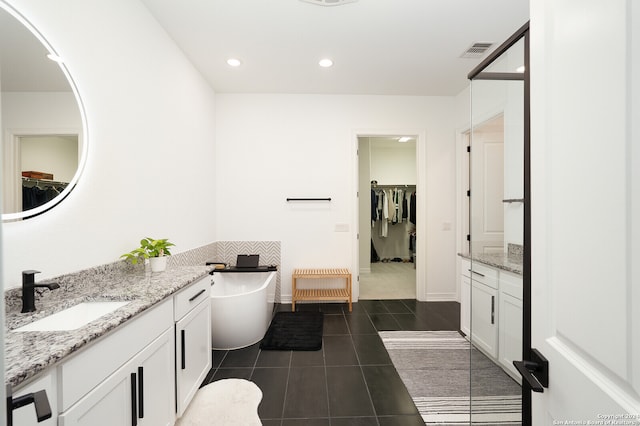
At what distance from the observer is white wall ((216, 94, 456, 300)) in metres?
3.77

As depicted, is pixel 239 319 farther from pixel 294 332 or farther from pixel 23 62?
pixel 23 62

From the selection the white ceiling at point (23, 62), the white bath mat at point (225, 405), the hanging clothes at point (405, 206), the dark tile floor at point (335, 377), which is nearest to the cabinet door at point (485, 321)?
the dark tile floor at point (335, 377)

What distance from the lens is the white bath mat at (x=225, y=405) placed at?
1.72m

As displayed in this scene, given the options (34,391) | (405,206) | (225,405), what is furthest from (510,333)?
(405,206)

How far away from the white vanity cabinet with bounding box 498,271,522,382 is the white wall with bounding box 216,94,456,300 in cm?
226

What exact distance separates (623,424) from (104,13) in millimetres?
2873

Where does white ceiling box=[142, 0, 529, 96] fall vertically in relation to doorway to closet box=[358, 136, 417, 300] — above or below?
above

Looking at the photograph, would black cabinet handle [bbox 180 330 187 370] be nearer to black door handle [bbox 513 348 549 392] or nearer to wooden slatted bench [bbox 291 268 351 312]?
black door handle [bbox 513 348 549 392]

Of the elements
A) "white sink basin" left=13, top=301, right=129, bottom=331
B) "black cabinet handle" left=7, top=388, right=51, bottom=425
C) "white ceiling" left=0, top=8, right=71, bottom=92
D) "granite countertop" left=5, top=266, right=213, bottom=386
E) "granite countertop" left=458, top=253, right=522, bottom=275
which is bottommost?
"white sink basin" left=13, top=301, right=129, bottom=331

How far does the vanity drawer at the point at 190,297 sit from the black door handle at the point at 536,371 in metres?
1.66

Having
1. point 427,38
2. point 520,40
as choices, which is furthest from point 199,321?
point 427,38

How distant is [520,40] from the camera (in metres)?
1.08

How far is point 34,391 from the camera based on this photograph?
0.80 m

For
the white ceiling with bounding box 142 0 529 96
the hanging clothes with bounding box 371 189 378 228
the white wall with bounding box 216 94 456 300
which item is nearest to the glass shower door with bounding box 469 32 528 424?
the white ceiling with bounding box 142 0 529 96
